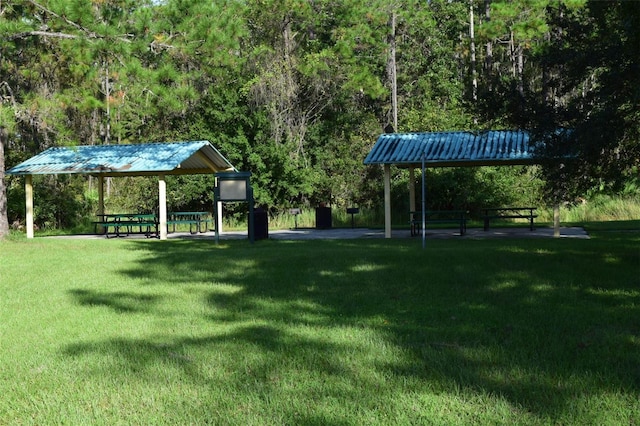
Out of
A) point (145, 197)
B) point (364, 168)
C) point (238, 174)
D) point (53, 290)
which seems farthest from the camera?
Result: point (364, 168)

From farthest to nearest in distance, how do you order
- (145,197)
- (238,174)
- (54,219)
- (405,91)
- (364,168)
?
(405,91) < (364,168) < (145,197) < (54,219) < (238,174)

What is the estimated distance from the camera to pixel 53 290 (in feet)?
30.7

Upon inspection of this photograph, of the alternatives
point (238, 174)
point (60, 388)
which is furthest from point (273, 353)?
point (238, 174)

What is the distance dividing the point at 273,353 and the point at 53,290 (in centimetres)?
513

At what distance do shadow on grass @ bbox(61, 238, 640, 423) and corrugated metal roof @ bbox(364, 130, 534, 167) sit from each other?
21.4 feet

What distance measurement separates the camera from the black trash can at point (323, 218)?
2634 cm

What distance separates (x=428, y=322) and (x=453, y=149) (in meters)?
13.4

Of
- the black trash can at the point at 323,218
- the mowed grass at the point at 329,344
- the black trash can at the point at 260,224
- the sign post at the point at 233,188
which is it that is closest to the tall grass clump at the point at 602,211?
the black trash can at the point at 323,218

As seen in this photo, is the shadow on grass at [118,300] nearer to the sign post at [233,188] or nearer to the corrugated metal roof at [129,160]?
the sign post at [233,188]

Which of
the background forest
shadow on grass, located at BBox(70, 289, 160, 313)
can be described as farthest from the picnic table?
shadow on grass, located at BBox(70, 289, 160, 313)

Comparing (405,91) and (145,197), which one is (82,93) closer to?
(145,197)

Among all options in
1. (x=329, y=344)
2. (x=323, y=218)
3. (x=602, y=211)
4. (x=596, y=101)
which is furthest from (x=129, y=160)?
(x=602, y=211)

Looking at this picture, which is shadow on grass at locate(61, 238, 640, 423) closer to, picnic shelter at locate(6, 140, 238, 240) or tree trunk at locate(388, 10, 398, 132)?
picnic shelter at locate(6, 140, 238, 240)

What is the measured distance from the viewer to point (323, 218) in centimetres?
2644
